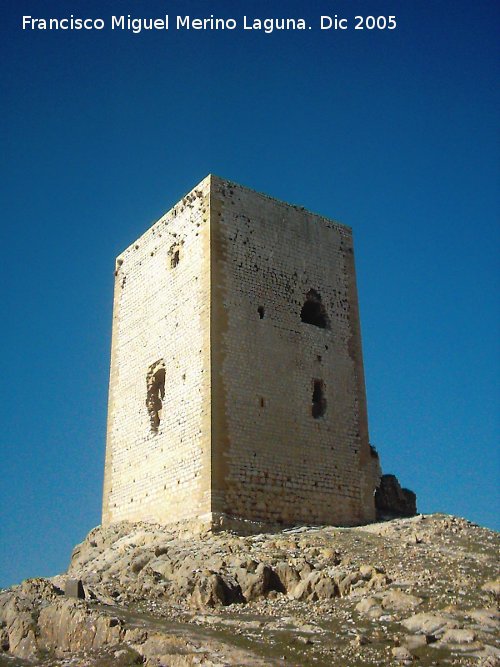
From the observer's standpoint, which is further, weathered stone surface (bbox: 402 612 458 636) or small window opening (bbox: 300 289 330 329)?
small window opening (bbox: 300 289 330 329)

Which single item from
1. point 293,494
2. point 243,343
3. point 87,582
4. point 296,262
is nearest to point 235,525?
point 293,494

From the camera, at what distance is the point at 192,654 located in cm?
934

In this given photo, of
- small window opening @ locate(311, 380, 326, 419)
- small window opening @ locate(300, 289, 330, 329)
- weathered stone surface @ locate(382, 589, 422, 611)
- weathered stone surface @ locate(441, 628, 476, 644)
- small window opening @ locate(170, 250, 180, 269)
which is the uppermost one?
small window opening @ locate(170, 250, 180, 269)

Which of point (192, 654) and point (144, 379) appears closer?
point (192, 654)

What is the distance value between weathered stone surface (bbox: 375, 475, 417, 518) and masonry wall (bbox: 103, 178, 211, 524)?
226 inches

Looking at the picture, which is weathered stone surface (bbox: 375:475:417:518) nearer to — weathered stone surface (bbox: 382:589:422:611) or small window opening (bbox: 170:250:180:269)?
small window opening (bbox: 170:250:180:269)

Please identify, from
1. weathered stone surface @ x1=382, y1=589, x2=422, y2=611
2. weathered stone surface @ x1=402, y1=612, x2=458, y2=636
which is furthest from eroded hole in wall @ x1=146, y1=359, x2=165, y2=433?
weathered stone surface @ x1=402, y1=612, x2=458, y2=636

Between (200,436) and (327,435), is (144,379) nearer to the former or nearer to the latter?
(200,436)

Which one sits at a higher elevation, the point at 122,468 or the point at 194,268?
the point at 194,268

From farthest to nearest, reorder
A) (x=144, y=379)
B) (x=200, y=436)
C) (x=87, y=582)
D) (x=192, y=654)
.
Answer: (x=144, y=379) < (x=200, y=436) < (x=87, y=582) < (x=192, y=654)

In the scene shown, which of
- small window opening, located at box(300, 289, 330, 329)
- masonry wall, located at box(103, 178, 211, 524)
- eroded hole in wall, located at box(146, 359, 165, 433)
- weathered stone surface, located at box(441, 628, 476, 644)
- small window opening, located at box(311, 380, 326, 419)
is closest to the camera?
weathered stone surface, located at box(441, 628, 476, 644)

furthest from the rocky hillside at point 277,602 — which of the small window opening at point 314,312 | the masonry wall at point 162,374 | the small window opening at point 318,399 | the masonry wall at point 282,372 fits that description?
the small window opening at point 314,312

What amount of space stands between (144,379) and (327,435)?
4.86 m

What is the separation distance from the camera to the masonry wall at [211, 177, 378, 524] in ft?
Answer: 55.1
